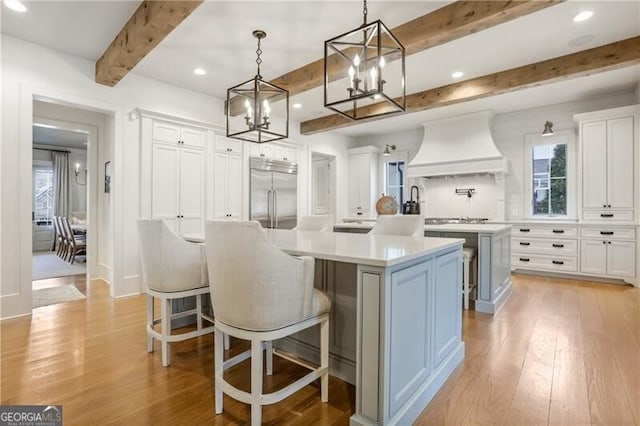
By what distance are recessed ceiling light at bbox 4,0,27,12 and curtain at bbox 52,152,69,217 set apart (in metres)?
6.55

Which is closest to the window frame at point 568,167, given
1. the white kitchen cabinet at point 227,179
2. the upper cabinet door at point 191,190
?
the white kitchen cabinet at point 227,179

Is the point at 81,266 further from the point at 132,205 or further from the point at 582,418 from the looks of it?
the point at 582,418

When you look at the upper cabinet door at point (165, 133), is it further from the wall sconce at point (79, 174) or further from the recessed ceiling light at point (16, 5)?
the wall sconce at point (79, 174)

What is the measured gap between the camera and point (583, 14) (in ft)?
8.88

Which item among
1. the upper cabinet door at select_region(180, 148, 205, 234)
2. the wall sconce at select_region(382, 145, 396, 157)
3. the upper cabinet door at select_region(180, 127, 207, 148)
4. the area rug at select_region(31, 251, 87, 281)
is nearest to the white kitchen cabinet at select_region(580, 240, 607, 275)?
the wall sconce at select_region(382, 145, 396, 157)

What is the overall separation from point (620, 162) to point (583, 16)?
2.66 m

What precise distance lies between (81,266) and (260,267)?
19.8 ft

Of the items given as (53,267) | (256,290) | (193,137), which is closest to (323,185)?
(193,137)

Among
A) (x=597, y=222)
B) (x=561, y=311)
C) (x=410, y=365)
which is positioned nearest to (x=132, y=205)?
(x=410, y=365)

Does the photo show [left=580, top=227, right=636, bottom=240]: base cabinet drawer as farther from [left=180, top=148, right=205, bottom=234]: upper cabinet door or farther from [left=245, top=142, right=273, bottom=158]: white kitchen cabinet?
[left=180, top=148, right=205, bottom=234]: upper cabinet door

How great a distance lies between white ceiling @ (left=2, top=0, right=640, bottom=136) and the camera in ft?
8.62

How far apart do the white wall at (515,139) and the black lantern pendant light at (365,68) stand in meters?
2.26

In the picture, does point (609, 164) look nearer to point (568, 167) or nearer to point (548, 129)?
point (568, 167)

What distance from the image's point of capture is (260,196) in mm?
5285
